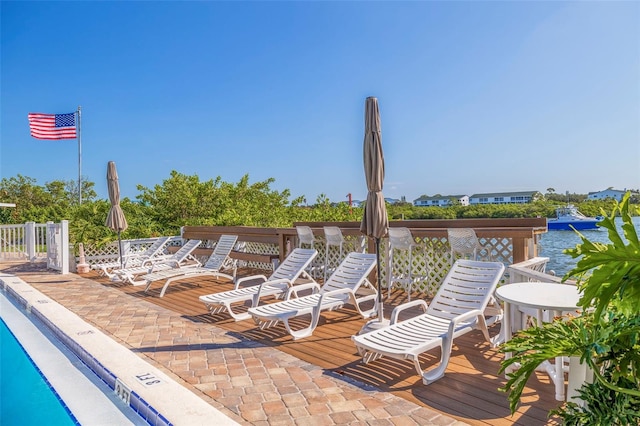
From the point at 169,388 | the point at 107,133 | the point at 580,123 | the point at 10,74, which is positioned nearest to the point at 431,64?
the point at 580,123

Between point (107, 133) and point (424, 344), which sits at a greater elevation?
point (107, 133)

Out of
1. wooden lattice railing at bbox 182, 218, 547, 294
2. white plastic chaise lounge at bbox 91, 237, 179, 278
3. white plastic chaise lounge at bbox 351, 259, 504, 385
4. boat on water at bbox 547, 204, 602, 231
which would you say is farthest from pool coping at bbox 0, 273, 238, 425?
boat on water at bbox 547, 204, 602, 231

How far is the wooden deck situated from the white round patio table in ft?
0.44

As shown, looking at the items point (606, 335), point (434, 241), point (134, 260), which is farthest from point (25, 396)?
point (134, 260)

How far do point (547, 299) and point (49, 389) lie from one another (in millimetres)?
4325

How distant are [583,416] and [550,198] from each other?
831 inches

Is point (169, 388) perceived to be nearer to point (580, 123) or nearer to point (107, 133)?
point (580, 123)

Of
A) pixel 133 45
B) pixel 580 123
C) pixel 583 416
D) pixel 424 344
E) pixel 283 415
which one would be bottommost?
pixel 283 415

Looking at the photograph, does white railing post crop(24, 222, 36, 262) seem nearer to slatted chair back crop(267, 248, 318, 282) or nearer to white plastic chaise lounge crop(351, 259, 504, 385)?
slatted chair back crop(267, 248, 318, 282)

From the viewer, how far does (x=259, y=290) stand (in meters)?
5.70

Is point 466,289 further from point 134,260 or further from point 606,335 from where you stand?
point 134,260

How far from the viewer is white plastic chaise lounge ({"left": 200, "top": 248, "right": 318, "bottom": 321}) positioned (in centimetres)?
577

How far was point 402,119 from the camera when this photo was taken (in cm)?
1825

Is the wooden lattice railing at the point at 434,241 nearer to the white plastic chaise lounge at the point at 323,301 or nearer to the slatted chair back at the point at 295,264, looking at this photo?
the slatted chair back at the point at 295,264
